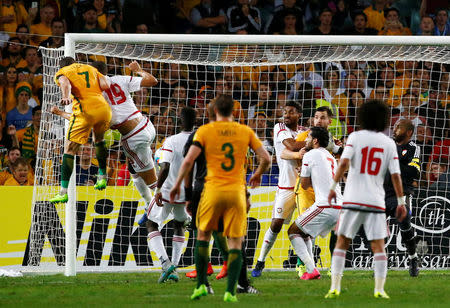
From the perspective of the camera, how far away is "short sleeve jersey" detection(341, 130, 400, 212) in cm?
859

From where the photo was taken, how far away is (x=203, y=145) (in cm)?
838

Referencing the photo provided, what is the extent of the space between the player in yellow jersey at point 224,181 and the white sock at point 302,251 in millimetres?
2836

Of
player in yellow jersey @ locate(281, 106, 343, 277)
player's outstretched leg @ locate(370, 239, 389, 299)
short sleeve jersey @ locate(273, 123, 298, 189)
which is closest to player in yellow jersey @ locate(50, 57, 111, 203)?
short sleeve jersey @ locate(273, 123, 298, 189)

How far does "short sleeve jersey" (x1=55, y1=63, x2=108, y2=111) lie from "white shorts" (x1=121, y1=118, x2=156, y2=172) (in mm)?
746

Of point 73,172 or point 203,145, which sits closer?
point 203,145

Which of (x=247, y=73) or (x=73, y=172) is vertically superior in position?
(x=247, y=73)

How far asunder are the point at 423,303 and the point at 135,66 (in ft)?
16.8

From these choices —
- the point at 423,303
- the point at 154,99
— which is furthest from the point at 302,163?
the point at 154,99

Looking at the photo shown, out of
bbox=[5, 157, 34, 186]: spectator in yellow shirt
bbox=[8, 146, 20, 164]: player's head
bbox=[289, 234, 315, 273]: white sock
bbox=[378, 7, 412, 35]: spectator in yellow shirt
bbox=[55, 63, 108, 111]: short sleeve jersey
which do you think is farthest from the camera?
bbox=[378, 7, 412, 35]: spectator in yellow shirt

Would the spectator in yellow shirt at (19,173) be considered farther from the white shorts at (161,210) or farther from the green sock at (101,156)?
the white shorts at (161,210)

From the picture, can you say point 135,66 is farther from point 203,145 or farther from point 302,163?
point 203,145

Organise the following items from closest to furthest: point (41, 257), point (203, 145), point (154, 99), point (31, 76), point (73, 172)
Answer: point (203, 145) < point (73, 172) < point (41, 257) < point (154, 99) < point (31, 76)

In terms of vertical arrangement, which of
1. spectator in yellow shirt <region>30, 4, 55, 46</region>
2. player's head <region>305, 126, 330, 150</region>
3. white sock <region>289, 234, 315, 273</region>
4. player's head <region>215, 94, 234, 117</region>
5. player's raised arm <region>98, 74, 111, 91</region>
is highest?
spectator in yellow shirt <region>30, 4, 55, 46</region>

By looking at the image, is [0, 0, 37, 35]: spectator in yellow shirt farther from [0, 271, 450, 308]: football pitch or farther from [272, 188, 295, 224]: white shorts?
[272, 188, 295, 224]: white shorts
